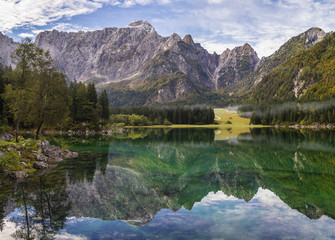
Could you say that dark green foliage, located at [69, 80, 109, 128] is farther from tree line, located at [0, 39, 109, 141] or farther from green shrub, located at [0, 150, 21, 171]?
green shrub, located at [0, 150, 21, 171]

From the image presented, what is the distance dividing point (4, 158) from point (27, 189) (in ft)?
21.0

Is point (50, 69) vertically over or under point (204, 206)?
over

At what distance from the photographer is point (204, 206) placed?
63.0ft

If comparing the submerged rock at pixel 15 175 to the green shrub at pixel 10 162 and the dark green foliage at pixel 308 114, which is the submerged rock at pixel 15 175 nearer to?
the green shrub at pixel 10 162

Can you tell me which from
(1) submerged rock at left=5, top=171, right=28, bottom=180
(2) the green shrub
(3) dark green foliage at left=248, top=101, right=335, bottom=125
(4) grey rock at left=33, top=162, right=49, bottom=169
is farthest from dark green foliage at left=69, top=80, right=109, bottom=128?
(3) dark green foliage at left=248, top=101, right=335, bottom=125

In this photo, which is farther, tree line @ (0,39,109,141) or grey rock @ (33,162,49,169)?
tree line @ (0,39,109,141)

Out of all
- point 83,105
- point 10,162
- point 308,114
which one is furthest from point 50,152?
point 308,114

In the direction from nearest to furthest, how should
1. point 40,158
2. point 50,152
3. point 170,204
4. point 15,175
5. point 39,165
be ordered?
point 170,204 → point 15,175 → point 39,165 → point 40,158 → point 50,152

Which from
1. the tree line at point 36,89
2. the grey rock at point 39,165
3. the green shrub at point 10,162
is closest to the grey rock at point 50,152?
the tree line at point 36,89

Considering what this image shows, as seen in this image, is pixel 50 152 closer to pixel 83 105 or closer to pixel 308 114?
pixel 83 105

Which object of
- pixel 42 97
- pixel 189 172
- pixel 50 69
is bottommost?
pixel 189 172

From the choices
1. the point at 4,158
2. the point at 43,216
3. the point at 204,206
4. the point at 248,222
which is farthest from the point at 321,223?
the point at 4,158

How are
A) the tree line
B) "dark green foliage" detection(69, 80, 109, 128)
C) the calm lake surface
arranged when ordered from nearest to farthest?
the calm lake surface, the tree line, "dark green foliage" detection(69, 80, 109, 128)

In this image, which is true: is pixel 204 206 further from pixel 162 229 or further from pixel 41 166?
pixel 41 166
